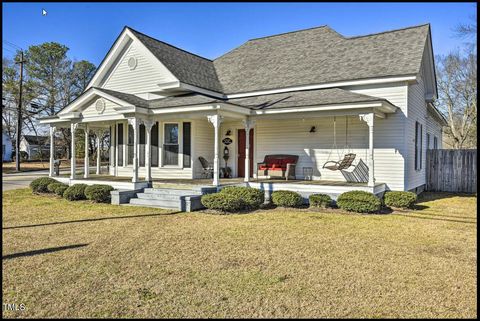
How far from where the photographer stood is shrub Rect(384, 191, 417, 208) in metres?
10.7

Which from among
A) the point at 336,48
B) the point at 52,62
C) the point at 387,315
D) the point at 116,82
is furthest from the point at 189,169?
the point at 52,62

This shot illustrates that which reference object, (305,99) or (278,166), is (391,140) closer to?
(305,99)

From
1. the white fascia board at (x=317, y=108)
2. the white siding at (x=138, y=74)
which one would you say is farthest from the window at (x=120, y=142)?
the white fascia board at (x=317, y=108)

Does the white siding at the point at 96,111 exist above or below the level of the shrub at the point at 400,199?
above

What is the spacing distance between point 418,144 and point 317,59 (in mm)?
5436

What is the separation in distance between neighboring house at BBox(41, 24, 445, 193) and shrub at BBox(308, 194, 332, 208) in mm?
1464

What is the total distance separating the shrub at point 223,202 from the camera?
10.1 metres

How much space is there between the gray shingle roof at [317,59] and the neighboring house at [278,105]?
0.05 m

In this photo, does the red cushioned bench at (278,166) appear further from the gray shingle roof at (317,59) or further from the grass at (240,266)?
the grass at (240,266)

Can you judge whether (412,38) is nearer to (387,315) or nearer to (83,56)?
(387,315)

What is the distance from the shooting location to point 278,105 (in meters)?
12.6

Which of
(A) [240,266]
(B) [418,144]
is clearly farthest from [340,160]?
(A) [240,266]

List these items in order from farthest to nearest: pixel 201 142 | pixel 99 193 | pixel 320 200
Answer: pixel 201 142 → pixel 99 193 → pixel 320 200

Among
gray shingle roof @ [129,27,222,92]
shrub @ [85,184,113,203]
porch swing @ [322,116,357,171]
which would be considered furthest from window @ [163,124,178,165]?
porch swing @ [322,116,357,171]
